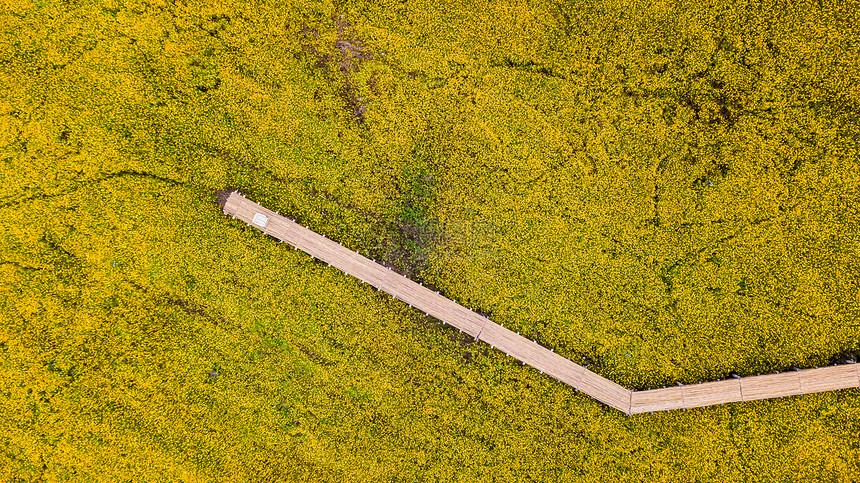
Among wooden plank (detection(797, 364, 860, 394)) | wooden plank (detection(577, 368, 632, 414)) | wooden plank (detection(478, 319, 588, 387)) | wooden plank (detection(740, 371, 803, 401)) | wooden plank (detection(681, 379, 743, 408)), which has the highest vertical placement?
wooden plank (detection(797, 364, 860, 394))

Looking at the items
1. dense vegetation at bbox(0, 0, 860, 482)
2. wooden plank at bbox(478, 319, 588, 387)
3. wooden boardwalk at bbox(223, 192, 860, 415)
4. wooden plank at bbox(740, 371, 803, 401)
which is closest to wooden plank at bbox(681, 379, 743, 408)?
wooden boardwalk at bbox(223, 192, 860, 415)

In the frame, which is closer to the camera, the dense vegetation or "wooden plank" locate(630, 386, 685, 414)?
"wooden plank" locate(630, 386, 685, 414)

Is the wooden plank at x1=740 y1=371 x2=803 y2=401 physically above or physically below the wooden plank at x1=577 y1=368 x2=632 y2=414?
above

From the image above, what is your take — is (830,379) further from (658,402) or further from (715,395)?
(658,402)

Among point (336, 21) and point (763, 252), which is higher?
point (336, 21)

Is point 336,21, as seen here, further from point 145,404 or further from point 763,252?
point 763,252

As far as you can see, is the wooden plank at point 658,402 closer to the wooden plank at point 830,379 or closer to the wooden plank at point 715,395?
the wooden plank at point 715,395

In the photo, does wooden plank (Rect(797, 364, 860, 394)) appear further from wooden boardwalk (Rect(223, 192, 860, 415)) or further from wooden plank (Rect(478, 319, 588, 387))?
wooden plank (Rect(478, 319, 588, 387))

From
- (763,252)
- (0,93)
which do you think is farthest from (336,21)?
(763,252)
